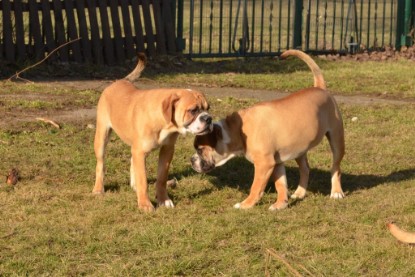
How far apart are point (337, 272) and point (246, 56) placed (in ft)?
42.1

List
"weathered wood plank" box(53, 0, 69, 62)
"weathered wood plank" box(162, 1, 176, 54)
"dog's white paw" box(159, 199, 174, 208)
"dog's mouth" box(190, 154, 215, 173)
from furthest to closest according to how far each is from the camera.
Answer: "weathered wood plank" box(162, 1, 176, 54) → "weathered wood plank" box(53, 0, 69, 62) → "dog's mouth" box(190, 154, 215, 173) → "dog's white paw" box(159, 199, 174, 208)

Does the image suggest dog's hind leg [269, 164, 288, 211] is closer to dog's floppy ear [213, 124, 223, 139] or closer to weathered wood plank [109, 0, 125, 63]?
dog's floppy ear [213, 124, 223, 139]

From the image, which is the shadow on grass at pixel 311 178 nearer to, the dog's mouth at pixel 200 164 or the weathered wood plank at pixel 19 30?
the dog's mouth at pixel 200 164

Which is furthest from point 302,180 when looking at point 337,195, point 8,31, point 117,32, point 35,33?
point 117,32

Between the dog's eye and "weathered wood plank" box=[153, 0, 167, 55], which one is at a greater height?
the dog's eye

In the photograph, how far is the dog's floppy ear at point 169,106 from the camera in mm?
7867

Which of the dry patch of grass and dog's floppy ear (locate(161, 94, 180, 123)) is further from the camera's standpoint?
dog's floppy ear (locate(161, 94, 180, 123))

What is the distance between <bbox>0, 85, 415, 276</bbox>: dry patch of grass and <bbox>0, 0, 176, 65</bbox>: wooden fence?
5052 mm

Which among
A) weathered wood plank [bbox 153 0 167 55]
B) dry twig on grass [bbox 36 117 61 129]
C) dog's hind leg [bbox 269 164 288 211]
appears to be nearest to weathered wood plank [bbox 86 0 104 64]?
Result: weathered wood plank [bbox 153 0 167 55]

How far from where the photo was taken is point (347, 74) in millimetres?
16953

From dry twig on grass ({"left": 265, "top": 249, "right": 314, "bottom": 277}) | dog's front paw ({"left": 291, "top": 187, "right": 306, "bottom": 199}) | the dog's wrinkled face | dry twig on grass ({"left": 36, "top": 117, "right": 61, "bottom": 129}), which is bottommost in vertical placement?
dog's front paw ({"left": 291, "top": 187, "right": 306, "bottom": 199})

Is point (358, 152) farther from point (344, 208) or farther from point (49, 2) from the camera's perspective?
point (49, 2)

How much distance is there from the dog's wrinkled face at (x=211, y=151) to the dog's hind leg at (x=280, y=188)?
45cm

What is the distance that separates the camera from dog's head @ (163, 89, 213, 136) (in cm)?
784
